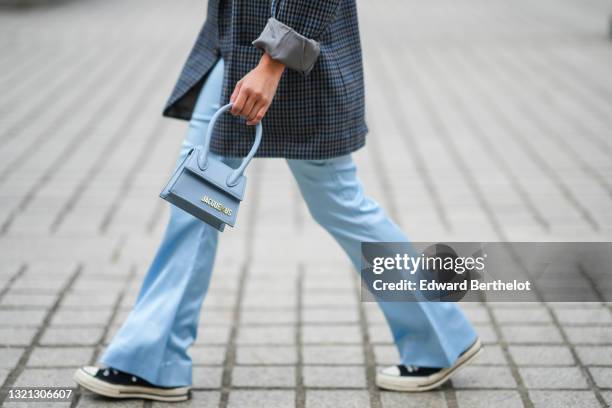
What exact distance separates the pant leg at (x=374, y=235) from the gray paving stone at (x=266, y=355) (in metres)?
0.45

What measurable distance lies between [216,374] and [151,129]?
351 cm

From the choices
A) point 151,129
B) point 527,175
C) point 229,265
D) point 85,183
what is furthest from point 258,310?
point 151,129

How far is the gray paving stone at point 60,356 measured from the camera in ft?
9.54

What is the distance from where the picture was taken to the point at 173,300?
2590mm

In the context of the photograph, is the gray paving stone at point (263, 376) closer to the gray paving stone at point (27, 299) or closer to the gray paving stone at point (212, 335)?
the gray paving stone at point (212, 335)

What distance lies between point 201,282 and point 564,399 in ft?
3.84

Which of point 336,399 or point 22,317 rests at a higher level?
point 336,399

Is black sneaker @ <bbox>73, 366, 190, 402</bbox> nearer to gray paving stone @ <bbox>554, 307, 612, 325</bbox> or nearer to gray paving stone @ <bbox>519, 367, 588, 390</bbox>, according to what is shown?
gray paving stone @ <bbox>519, 367, 588, 390</bbox>

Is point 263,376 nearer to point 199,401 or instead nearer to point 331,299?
point 199,401

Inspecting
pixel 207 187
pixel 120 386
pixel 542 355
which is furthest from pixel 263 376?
pixel 542 355

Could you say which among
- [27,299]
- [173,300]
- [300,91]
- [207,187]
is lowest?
[27,299]

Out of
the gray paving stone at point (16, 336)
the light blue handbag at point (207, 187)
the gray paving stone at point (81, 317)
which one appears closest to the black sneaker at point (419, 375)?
the light blue handbag at point (207, 187)

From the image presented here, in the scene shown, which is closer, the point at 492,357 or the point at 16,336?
the point at 492,357

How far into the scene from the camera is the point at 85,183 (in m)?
4.88
